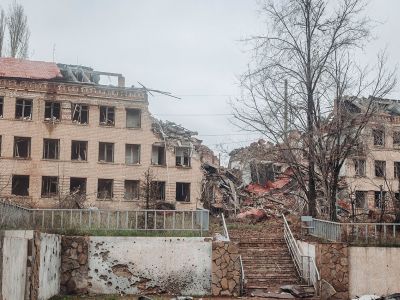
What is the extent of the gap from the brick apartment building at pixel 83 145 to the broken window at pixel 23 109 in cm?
7

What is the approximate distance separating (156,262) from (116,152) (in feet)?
74.4

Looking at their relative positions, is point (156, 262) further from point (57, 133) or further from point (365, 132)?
point (57, 133)

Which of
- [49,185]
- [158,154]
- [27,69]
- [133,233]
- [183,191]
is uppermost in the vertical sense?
[27,69]

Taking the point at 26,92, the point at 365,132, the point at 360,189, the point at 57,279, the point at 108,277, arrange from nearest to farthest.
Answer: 1. the point at 57,279
2. the point at 108,277
3. the point at 365,132
4. the point at 26,92
5. the point at 360,189

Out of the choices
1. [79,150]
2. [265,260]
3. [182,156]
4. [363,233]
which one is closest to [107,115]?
[79,150]

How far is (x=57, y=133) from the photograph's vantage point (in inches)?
1631

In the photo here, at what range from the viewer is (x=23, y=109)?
40938mm

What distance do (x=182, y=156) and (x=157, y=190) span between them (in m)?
3.97

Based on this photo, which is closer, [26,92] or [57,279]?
[57,279]

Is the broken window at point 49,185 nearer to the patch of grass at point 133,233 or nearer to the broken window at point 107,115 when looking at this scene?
the broken window at point 107,115

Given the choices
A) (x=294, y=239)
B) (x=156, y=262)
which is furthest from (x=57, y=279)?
(x=294, y=239)

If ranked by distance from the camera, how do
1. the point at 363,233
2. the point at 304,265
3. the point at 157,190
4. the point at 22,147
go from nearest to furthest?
the point at 363,233 → the point at 304,265 → the point at 22,147 → the point at 157,190

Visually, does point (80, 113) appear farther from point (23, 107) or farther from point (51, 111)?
point (23, 107)

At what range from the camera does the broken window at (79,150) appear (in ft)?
138
